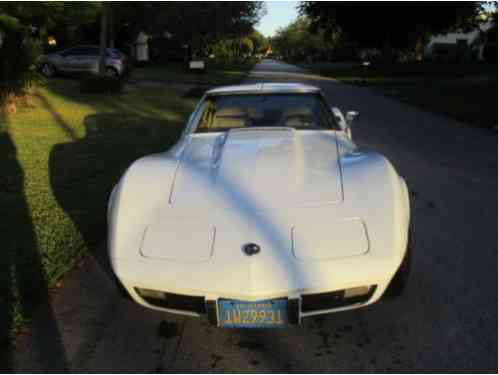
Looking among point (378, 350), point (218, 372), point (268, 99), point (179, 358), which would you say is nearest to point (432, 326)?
point (378, 350)

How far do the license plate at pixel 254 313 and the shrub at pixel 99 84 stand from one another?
47.8 ft

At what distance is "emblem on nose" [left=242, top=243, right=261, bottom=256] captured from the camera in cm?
264

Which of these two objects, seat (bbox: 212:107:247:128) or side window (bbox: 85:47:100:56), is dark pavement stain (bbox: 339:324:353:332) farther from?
side window (bbox: 85:47:100:56)

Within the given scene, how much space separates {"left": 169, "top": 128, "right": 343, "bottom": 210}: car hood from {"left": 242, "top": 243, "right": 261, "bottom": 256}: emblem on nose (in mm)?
304

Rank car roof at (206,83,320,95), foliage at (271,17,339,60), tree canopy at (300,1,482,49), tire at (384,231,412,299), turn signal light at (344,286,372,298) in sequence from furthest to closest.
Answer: foliage at (271,17,339,60) → tree canopy at (300,1,482,49) → car roof at (206,83,320,95) → tire at (384,231,412,299) → turn signal light at (344,286,372,298)

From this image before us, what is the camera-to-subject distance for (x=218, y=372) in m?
2.53

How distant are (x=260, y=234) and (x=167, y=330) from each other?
32.7 inches

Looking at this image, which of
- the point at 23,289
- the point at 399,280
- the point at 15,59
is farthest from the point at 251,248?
the point at 15,59

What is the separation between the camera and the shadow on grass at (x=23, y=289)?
269 centimetres

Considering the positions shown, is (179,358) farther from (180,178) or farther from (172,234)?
(180,178)

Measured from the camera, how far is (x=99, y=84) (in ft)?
52.1

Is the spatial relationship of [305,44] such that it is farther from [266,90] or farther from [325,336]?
[325,336]

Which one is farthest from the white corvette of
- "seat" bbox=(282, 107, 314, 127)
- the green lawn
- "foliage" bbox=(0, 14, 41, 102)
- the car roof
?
"foliage" bbox=(0, 14, 41, 102)

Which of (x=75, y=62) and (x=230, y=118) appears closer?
(x=230, y=118)
